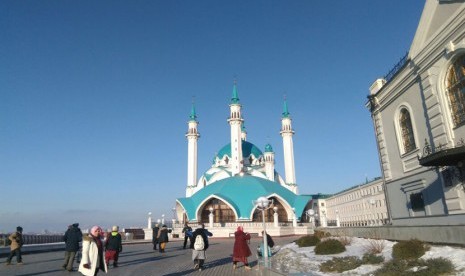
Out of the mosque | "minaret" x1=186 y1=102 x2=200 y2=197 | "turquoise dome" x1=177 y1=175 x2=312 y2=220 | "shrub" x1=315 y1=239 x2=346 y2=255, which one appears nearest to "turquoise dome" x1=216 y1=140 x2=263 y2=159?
the mosque

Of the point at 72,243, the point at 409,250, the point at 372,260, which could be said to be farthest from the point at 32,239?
the point at 409,250

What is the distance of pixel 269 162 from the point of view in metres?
63.7

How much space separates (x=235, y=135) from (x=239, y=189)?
30.4 feet

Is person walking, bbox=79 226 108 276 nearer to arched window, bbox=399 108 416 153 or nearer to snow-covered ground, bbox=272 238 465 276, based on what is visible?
snow-covered ground, bbox=272 238 465 276

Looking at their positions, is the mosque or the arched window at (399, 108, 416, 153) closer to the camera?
the arched window at (399, 108, 416, 153)

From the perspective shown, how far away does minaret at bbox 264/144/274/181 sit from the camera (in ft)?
205

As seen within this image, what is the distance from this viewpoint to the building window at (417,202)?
16.0 metres

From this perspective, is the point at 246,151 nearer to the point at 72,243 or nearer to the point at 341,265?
the point at 72,243

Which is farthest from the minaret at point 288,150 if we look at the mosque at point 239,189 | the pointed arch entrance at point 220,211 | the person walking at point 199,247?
the person walking at point 199,247

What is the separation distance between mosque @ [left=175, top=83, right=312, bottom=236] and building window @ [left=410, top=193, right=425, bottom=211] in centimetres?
2552

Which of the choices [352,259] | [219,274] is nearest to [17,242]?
[219,274]

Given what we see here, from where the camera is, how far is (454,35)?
13.4 metres

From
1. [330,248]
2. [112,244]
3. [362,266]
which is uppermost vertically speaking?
[112,244]

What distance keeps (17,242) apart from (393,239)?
52.8 ft
